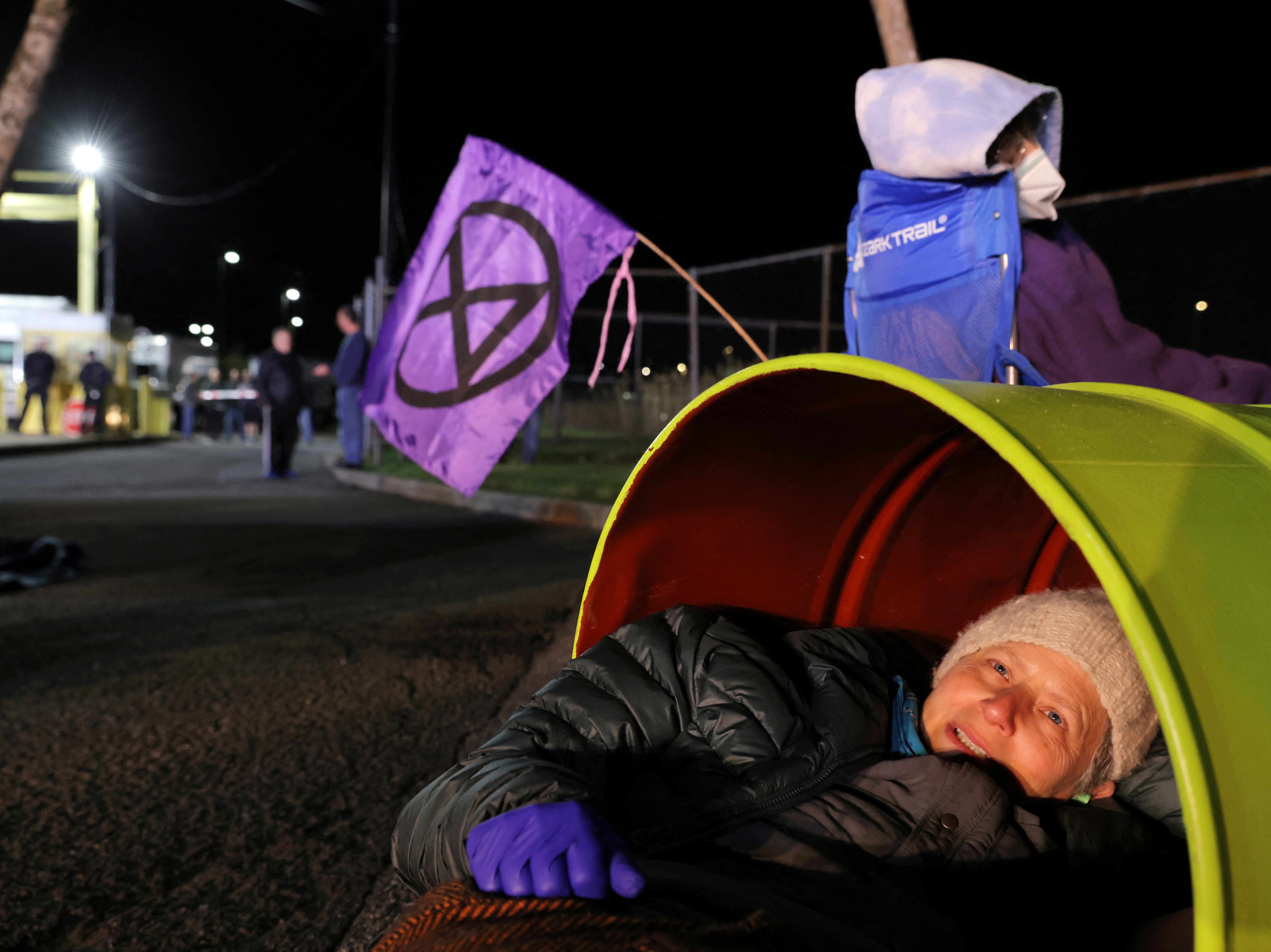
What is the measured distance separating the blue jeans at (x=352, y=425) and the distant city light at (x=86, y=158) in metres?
16.1

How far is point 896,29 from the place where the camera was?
6.03 meters

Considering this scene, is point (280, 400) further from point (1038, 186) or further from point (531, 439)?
point (1038, 186)

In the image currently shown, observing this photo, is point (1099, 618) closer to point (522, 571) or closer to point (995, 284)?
point (995, 284)

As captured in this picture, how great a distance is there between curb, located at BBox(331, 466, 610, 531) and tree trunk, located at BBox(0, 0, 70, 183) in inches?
152

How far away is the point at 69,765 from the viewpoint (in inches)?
111

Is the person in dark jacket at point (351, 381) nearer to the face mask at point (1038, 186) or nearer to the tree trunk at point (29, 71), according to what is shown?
the tree trunk at point (29, 71)

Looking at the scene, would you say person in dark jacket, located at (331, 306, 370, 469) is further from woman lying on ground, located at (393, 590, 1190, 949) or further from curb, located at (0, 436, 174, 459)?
woman lying on ground, located at (393, 590, 1190, 949)

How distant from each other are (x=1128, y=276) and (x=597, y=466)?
6.71m

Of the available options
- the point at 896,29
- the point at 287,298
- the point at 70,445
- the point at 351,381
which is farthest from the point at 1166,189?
the point at 287,298

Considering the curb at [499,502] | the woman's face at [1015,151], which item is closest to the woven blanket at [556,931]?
the woman's face at [1015,151]

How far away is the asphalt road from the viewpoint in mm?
2127

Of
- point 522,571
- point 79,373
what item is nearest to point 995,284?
point 522,571

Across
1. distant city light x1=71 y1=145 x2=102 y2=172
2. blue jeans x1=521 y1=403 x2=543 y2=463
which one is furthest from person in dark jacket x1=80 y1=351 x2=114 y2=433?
blue jeans x1=521 y1=403 x2=543 y2=463

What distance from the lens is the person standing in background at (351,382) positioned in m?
12.6
